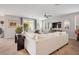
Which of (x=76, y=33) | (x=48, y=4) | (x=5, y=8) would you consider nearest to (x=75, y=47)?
(x=76, y=33)

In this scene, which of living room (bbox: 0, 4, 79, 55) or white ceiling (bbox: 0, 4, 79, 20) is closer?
white ceiling (bbox: 0, 4, 79, 20)

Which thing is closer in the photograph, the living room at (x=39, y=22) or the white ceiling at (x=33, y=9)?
the white ceiling at (x=33, y=9)

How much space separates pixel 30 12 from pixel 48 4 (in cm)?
64

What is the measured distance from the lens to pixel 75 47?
3.04 m

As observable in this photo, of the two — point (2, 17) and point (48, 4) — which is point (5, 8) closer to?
point (2, 17)

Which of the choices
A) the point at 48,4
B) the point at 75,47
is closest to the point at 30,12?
the point at 48,4

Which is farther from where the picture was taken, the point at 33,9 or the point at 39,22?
the point at 39,22

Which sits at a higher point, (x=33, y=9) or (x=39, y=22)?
(x=33, y=9)
